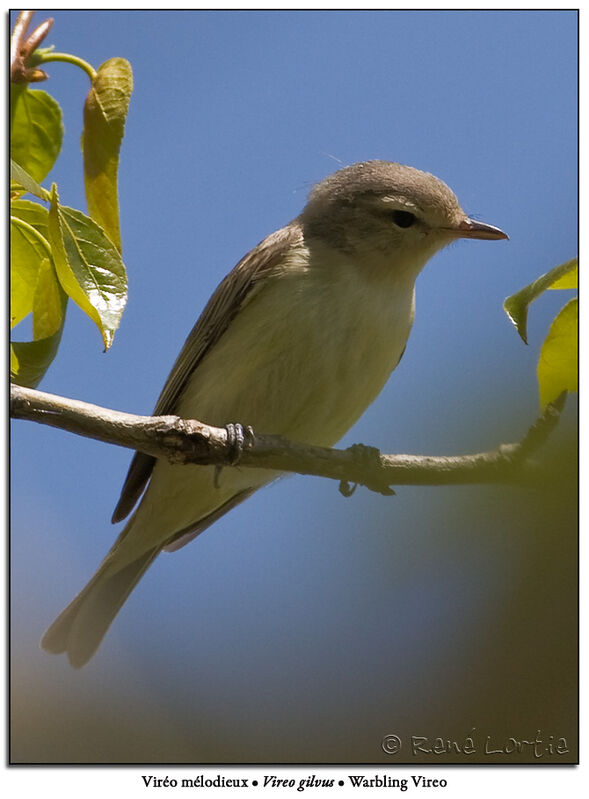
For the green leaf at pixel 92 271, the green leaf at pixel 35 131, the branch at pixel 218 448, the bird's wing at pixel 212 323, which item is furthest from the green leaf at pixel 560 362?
the bird's wing at pixel 212 323

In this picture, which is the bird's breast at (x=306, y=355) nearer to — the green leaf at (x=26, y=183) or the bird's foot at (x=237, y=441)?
the bird's foot at (x=237, y=441)

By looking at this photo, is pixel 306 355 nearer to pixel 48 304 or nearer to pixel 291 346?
pixel 291 346

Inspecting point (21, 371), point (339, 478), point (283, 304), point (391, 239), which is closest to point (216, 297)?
point (283, 304)

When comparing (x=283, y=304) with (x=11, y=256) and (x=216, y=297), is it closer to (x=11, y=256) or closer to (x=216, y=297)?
(x=216, y=297)

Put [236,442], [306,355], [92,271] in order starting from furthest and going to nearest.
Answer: [306,355], [236,442], [92,271]

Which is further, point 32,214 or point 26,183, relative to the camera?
point 32,214

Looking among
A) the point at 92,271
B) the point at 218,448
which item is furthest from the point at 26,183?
the point at 218,448

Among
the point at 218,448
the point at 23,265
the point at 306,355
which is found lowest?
the point at 218,448
